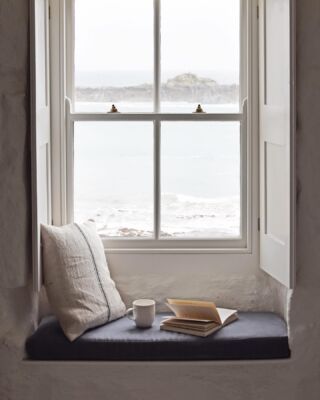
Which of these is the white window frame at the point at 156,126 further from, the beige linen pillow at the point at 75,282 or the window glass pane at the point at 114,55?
the beige linen pillow at the point at 75,282

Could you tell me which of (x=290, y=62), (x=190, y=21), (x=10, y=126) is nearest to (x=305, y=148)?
(x=290, y=62)

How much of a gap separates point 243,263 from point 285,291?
0.32 metres

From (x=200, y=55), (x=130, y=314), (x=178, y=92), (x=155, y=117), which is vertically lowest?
(x=130, y=314)

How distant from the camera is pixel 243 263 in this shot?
12.0ft

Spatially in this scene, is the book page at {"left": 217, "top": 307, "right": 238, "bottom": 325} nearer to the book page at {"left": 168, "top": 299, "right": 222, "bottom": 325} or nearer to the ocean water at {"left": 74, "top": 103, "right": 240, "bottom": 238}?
the book page at {"left": 168, "top": 299, "right": 222, "bottom": 325}

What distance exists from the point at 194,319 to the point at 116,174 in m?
0.86

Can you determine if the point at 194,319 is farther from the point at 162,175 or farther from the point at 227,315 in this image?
the point at 162,175

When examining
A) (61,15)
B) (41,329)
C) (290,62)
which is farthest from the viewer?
(61,15)

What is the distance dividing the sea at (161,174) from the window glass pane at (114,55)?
0.07 ft

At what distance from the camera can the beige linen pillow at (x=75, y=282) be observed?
3238 millimetres

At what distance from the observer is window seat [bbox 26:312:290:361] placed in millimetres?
3162

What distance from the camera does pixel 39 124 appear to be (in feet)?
10.7

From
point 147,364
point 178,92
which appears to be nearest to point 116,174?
point 178,92

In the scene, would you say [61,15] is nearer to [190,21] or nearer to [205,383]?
[190,21]
